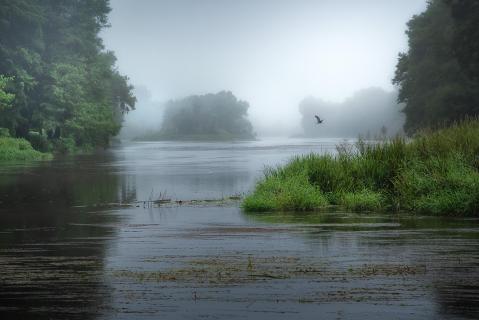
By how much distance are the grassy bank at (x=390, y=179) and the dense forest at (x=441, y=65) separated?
27.1 meters

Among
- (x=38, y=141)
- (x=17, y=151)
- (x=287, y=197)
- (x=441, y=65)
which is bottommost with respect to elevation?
(x=287, y=197)

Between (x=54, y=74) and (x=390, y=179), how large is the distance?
173 feet

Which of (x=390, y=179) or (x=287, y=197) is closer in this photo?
(x=287, y=197)

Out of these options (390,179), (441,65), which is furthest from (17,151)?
(390,179)

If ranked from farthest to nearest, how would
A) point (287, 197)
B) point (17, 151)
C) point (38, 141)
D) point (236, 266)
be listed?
point (38, 141) < point (17, 151) < point (287, 197) < point (236, 266)

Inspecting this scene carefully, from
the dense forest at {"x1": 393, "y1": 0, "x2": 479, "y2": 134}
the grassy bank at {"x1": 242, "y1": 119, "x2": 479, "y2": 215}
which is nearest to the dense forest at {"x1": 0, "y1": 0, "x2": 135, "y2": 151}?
the dense forest at {"x1": 393, "y1": 0, "x2": 479, "y2": 134}

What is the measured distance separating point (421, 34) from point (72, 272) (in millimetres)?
59985

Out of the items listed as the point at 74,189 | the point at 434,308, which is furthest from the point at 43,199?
the point at 434,308

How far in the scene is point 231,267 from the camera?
9.50 meters

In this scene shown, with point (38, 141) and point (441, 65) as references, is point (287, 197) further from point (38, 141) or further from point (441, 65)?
point (38, 141)

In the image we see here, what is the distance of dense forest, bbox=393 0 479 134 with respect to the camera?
48.3m

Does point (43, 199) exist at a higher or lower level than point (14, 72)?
lower

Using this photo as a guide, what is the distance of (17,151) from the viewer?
190ft

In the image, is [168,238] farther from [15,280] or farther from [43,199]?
[43,199]
